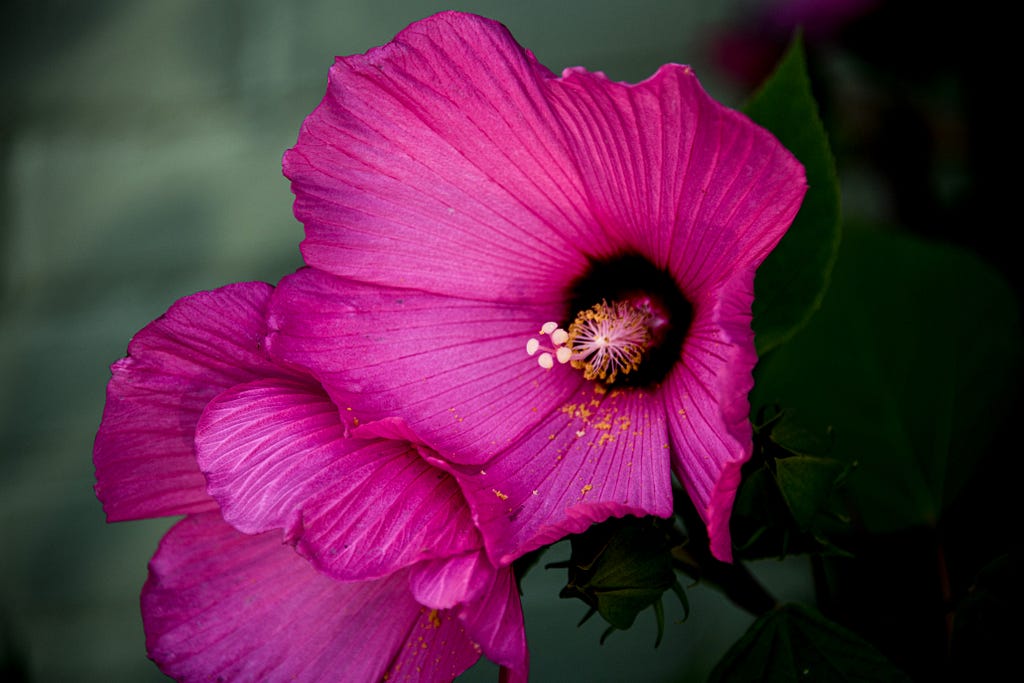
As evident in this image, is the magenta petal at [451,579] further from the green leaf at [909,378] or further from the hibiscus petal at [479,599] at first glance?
the green leaf at [909,378]

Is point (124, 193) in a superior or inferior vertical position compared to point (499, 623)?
inferior

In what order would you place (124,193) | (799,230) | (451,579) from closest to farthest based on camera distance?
1. (451,579)
2. (799,230)
3. (124,193)


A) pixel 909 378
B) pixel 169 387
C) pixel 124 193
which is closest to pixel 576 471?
pixel 169 387

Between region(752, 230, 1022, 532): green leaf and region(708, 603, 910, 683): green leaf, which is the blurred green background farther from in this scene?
region(708, 603, 910, 683): green leaf

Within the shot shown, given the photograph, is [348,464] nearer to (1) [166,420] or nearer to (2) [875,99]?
(1) [166,420]

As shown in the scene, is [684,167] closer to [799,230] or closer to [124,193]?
[799,230]

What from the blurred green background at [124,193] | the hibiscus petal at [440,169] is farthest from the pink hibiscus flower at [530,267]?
the blurred green background at [124,193]
